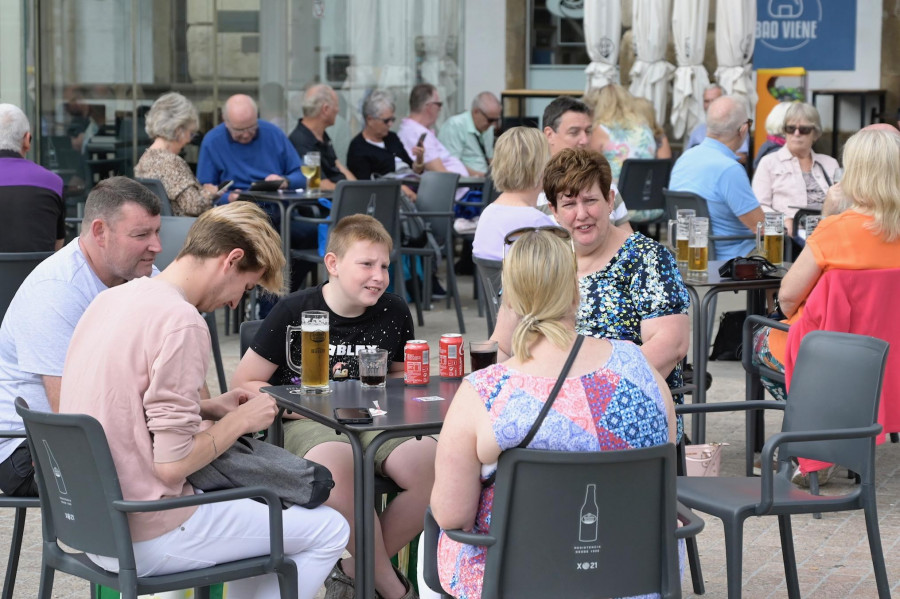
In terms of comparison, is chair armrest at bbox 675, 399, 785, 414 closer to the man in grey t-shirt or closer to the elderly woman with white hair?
the man in grey t-shirt

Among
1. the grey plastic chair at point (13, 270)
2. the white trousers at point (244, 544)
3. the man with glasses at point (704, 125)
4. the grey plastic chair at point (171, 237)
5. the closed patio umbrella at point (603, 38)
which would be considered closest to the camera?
the white trousers at point (244, 544)

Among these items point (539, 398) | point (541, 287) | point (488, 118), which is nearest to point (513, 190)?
point (541, 287)

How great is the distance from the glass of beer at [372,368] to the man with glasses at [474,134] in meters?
7.90

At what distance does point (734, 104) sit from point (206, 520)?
189 inches

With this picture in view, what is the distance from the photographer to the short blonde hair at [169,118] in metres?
7.98

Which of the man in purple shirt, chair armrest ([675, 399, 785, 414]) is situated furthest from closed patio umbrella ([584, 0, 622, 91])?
chair armrest ([675, 399, 785, 414])

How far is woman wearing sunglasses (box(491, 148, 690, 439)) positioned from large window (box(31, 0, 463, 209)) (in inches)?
228

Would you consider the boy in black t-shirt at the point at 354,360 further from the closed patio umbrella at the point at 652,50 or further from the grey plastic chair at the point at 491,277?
the closed patio umbrella at the point at 652,50

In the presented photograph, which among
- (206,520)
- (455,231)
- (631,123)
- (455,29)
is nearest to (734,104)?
(631,123)

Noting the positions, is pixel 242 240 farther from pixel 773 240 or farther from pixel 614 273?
pixel 773 240

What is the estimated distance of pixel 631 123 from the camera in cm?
926

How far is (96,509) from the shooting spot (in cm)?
284

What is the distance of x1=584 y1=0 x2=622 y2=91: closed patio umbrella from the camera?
447 inches

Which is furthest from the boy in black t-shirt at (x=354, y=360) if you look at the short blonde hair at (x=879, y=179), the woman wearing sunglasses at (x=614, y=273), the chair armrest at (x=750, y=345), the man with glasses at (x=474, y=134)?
the man with glasses at (x=474, y=134)
